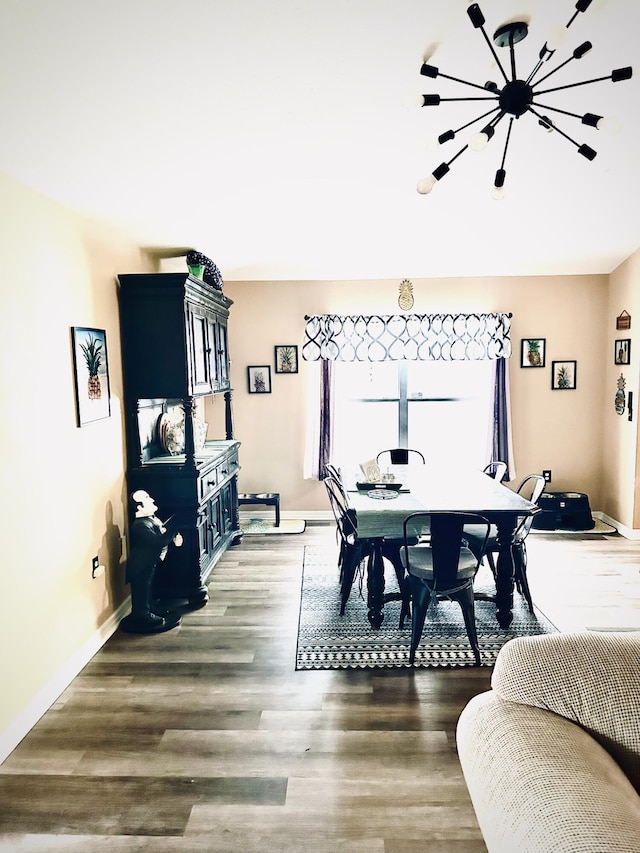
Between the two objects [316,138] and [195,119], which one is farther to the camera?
[316,138]

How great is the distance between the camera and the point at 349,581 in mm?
3729

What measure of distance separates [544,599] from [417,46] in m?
3.44

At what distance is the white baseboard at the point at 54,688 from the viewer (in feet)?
8.06

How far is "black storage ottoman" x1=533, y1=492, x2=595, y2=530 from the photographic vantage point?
545 centimetres

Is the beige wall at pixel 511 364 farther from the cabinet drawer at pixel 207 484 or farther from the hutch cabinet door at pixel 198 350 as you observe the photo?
the cabinet drawer at pixel 207 484

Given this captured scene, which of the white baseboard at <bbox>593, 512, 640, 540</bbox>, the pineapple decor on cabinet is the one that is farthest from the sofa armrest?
the white baseboard at <bbox>593, 512, 640, 540</bbox>

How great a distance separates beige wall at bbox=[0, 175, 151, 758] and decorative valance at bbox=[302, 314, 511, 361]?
249cm

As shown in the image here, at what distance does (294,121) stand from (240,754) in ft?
9.90

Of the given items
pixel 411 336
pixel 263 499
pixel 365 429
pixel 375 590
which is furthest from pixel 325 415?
pixel 375 590

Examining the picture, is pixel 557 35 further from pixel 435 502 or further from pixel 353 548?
pixel 353 548

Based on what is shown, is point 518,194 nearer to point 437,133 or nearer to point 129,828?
point 437,133

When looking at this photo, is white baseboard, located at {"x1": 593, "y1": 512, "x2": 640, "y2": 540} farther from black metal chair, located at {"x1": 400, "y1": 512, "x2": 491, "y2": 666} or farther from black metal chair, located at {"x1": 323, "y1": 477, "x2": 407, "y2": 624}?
black metal chair, located at {"x1": 323, "y1": 477, "x2": 407, "y2": 624}

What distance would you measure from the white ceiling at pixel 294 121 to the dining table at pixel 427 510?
199 centimetres

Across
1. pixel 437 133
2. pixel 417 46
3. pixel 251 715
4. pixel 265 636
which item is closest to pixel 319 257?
pixel 437 133
